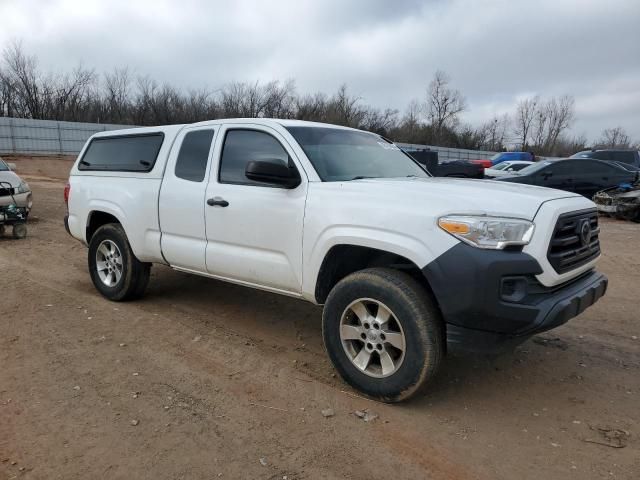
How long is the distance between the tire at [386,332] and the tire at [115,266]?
2.68 m

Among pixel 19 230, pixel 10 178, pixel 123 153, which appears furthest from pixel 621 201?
pixel 10 178

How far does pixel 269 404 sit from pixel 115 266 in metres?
2.98

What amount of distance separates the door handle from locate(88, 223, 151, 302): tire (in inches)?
58.2

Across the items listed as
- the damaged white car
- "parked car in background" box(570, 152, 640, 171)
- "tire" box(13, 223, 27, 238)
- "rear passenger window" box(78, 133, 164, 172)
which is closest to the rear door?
"rear passenger window" box(78, 133, 164, 172)

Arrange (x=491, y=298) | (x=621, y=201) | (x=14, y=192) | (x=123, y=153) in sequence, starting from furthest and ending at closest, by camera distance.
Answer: (x=621, y=201) < (x=14, y=192) < (x=123, y=153) < (x=491, y=298)

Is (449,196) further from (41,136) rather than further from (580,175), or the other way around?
(41,136)

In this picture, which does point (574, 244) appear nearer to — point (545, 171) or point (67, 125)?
point (545, 171)

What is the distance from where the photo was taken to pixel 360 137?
465cm

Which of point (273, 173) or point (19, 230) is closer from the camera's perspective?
point (273, 173)

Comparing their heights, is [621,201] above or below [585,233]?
below

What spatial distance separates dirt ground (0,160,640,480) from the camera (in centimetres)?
275

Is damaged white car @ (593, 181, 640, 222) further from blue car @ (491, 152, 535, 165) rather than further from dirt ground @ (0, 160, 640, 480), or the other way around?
blue car @ (491, 152, 535, 165)

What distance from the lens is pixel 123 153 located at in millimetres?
5457

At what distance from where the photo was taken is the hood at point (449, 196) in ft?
9.98
